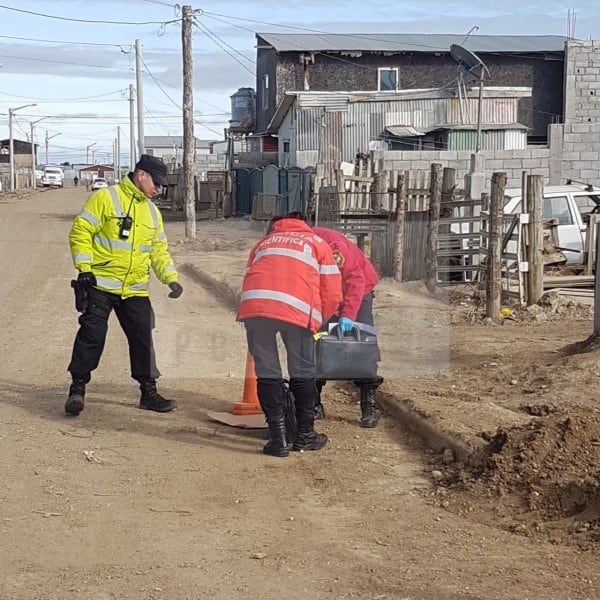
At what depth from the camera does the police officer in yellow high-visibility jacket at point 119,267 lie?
7840mm

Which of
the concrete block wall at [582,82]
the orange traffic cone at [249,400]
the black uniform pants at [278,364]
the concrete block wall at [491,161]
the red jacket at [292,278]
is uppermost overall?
the concrete block wall at [582,82]

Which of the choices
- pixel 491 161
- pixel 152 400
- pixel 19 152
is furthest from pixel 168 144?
pixel 152 400

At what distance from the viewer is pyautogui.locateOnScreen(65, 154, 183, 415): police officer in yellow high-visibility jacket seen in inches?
309

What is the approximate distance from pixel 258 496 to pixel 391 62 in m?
47.3

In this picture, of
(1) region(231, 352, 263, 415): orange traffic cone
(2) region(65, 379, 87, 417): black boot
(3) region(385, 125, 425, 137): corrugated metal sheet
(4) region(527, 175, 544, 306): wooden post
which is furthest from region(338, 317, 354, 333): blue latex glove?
(3) region(385, 125, 425, 137): corrugated metal sheet

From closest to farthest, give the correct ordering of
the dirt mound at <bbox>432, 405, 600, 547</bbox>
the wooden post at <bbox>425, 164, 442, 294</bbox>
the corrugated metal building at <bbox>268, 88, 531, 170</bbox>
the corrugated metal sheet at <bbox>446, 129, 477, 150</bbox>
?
the dirt mound at <bbox>432, 405, 600, 547</bbox>
the wooden post at <bbox>425, 164, 442, 294</bbox>
the corrugated metal sheet at <bbox>446, 129, 477, 150</bbox>
the corrugated metal building at <bbox>268, 88, 531, 170</bbox>

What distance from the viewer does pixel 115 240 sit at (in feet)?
25.9

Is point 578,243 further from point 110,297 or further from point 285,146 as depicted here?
point 285,146

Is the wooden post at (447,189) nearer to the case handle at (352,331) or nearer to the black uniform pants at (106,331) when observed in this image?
the black uniform pants at (106,331)

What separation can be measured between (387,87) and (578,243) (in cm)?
3607

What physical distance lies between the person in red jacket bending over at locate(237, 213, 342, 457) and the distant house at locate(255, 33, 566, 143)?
4468 centimetres

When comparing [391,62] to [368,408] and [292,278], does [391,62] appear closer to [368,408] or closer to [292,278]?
[368,408]

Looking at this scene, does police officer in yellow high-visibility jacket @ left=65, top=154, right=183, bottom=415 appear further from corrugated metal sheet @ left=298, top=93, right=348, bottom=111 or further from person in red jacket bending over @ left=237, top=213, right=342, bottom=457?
corrugated metal sheet @ left=298, top=93, right=348, bottom=111

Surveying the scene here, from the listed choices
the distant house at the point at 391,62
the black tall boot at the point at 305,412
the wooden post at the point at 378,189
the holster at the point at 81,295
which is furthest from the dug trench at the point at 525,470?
the distant house at the point at 391,62
